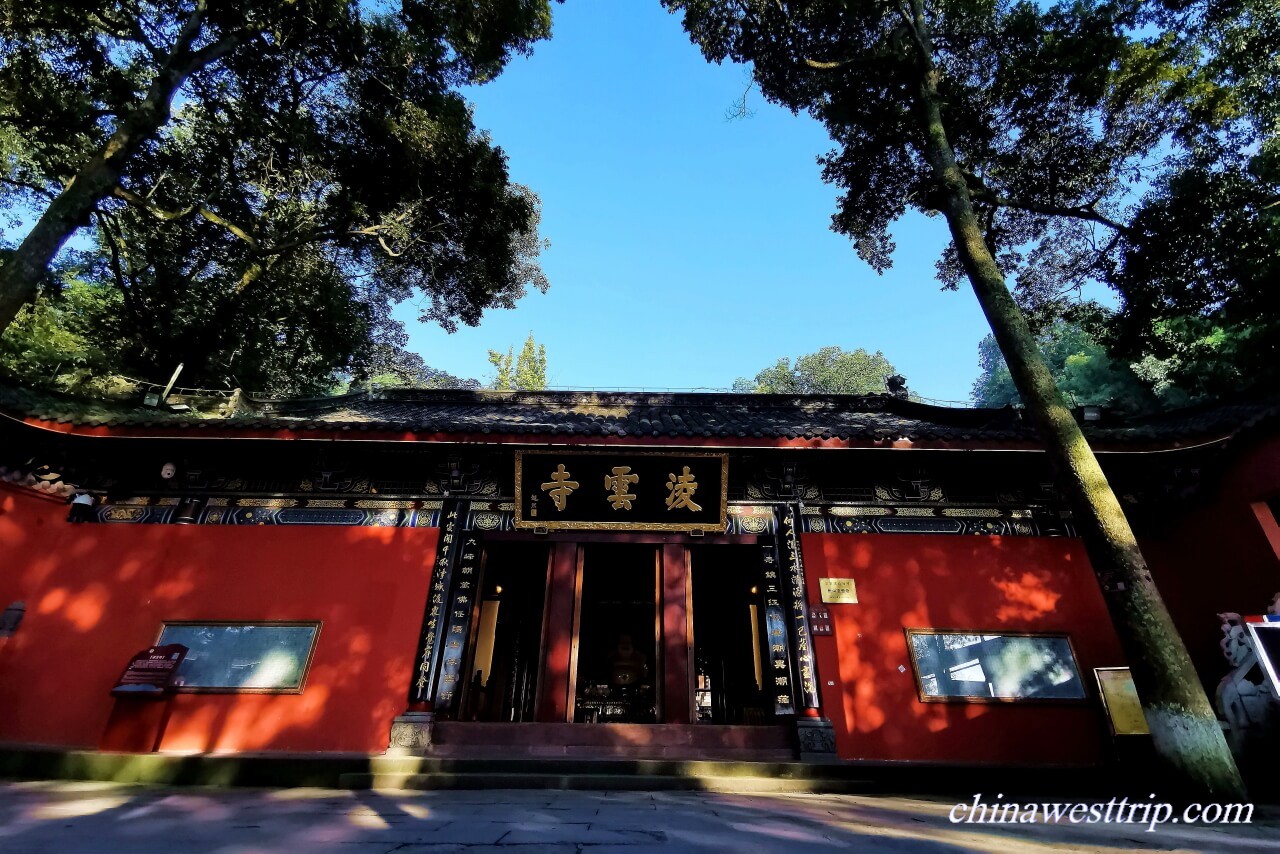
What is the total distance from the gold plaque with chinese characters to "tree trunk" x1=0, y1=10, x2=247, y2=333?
844 centimetres

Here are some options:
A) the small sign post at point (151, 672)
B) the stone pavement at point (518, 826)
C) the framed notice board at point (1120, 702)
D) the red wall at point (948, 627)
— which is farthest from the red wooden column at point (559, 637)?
the framed notice board at point (1120, 702)

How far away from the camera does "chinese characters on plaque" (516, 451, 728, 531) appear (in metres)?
6.49

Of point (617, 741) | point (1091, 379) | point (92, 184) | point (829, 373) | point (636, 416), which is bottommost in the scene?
point (617, 741)

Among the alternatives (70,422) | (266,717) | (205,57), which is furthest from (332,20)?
(266,717)

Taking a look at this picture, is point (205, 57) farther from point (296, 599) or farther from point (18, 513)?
point (296, 599)

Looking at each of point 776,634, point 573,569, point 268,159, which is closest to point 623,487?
point 573,569

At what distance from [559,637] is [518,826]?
10.7ft

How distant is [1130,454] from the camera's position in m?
5.82

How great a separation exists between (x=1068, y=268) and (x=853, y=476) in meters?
5.55

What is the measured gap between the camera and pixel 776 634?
616 centimetres

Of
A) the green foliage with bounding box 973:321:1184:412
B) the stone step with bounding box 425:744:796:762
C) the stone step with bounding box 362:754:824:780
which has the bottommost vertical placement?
the stone step with bounding box 362:754:824:780

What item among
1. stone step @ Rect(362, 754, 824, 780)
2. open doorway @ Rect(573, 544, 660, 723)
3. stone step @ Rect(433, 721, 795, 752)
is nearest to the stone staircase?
stone step @ Rect(433, 721, 795, 752)

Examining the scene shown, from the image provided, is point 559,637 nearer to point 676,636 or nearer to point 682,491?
point 676,636

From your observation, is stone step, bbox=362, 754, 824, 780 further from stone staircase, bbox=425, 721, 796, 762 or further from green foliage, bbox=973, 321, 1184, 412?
green foliage, bbox=973, 321, 1184, 412
